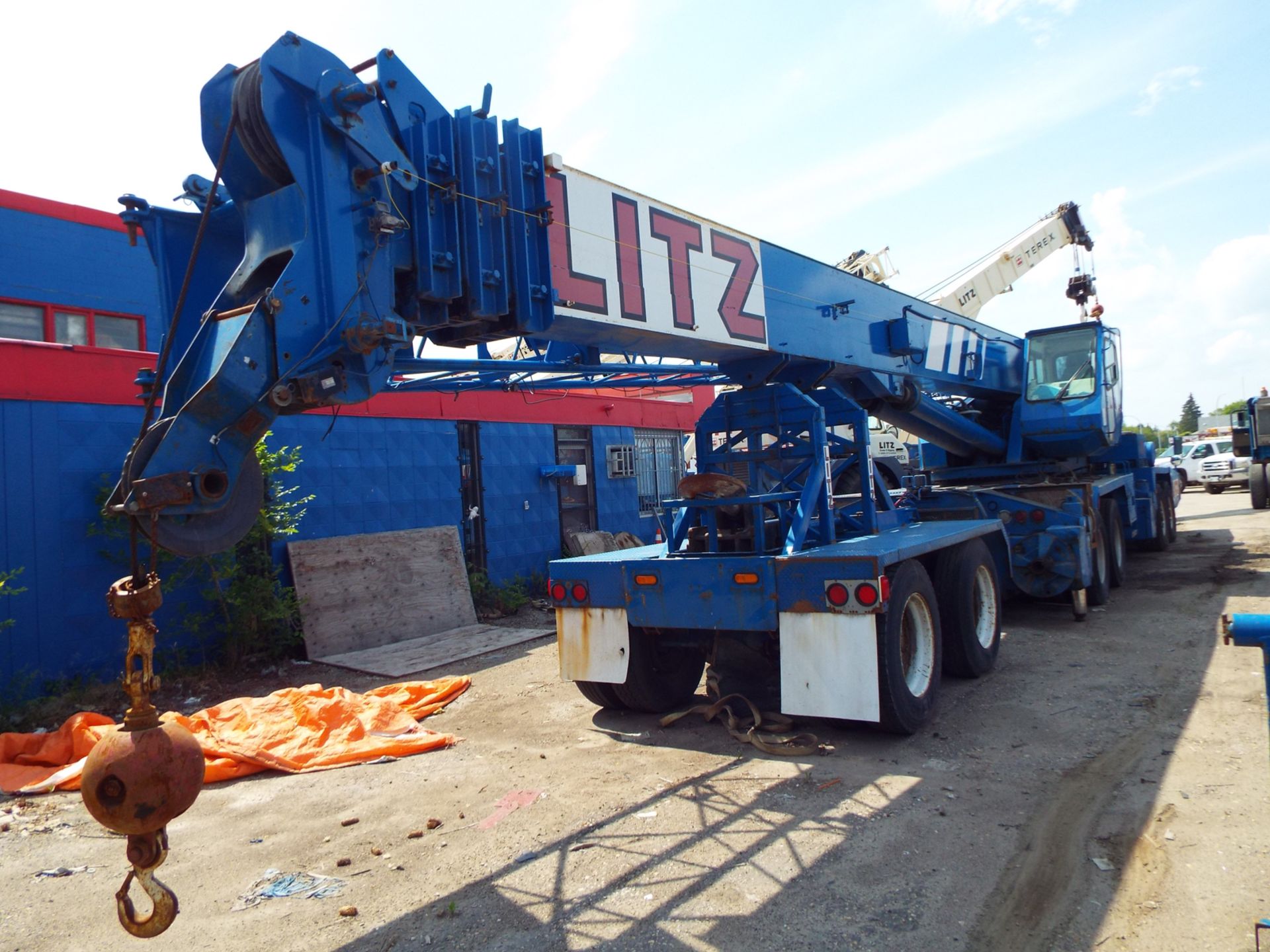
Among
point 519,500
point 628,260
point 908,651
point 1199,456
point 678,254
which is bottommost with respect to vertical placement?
point 908,651

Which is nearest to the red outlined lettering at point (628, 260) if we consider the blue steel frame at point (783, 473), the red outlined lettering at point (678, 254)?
the red outlined lettering at point (678, 254)

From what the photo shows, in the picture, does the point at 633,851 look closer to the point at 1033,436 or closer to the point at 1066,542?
the point at 1066,542

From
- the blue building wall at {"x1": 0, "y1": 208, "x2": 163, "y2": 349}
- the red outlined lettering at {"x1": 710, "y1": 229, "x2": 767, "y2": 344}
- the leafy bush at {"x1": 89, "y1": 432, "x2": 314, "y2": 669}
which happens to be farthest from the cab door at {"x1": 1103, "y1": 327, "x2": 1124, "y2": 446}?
the blue building wall at {"x1": 0, "y1": 208, "x2": 163, "y2": 349}

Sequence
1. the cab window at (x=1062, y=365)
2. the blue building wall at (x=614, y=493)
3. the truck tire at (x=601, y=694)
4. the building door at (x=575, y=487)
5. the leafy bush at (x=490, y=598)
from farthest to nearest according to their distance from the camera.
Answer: the blue building wall at (x=614, y=493), the building door at (x=575, y=487), the leafy bush at (x=490, y=598), the cab window at (x=1062, y=365), the truck tire at (x=601, y=694)

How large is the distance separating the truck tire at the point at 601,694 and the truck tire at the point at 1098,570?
6373 mm

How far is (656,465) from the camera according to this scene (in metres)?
18.2

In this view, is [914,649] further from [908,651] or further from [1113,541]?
[1113,541]

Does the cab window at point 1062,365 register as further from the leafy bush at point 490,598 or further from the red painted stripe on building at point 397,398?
the leafy bush at point 490,598

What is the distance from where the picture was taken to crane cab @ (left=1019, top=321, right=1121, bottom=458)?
1144 cm

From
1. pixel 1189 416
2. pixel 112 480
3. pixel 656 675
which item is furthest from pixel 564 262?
pixel 1189 416

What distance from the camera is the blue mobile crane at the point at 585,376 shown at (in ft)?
11.7

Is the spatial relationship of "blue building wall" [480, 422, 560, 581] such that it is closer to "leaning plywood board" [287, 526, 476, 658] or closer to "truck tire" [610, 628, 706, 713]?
"leaning plywood board" [287, 526, 476, 658]

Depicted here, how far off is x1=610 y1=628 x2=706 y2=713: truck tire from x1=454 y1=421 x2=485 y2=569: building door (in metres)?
6.78

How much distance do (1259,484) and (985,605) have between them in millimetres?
18545
